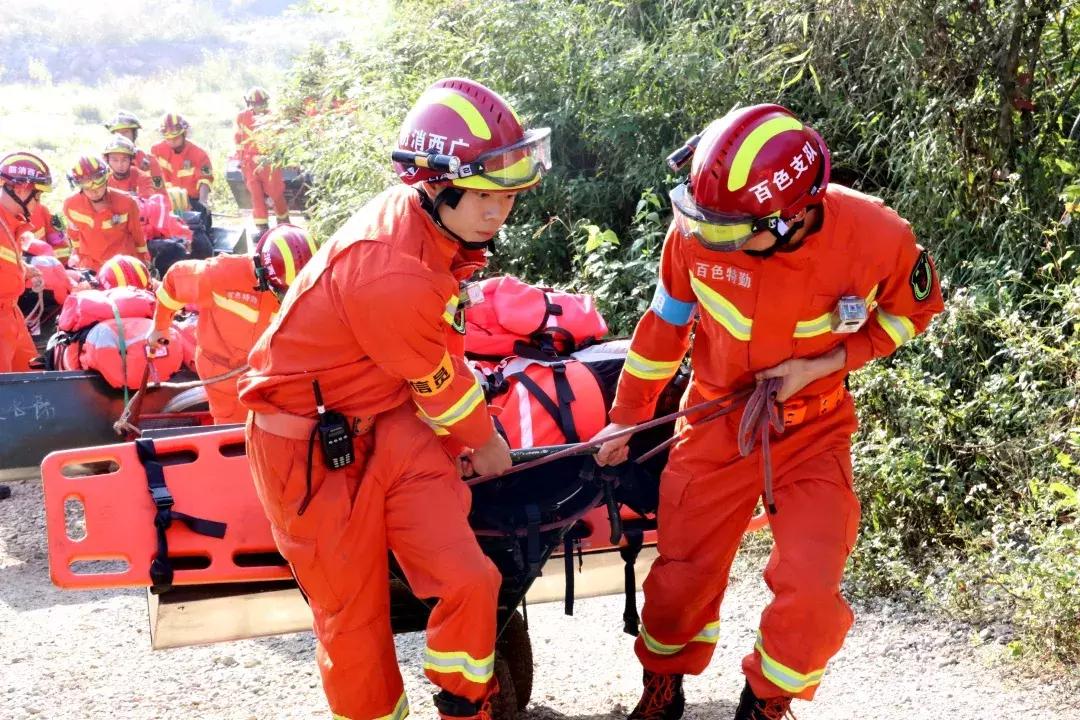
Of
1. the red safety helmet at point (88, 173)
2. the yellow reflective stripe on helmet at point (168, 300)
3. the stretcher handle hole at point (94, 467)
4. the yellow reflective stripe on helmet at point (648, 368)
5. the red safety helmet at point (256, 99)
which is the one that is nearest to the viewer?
the stretcher handle hole at point (94, 467)

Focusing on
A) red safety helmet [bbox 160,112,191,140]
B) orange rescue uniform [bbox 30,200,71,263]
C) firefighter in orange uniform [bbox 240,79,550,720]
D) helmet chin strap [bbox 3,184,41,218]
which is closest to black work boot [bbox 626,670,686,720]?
firefighter in orange uniform [bbox 240,79,550,720]

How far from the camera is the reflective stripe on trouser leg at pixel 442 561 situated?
3.28 metres

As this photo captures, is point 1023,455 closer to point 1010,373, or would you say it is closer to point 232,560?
point 1010,373

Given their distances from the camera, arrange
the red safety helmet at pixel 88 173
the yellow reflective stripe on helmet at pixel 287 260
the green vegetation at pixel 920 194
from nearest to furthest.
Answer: the green vegetation at pixel 920 194, the yellow reflective stripe on helmet at pixel 287 260, the red safety helmet at pixel 88 173

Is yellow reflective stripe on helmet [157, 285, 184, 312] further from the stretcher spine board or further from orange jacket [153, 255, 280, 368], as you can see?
the stretcher spine board

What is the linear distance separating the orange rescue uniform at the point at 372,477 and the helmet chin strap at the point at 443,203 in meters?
0.03

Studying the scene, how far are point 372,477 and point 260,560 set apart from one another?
627mm

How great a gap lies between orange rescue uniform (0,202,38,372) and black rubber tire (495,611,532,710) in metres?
4.84

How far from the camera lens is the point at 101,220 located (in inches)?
412

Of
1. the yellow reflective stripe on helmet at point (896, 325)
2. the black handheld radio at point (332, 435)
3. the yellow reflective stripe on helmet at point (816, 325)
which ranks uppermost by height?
the yellow reflective stripe on helmet at point (816, 325)

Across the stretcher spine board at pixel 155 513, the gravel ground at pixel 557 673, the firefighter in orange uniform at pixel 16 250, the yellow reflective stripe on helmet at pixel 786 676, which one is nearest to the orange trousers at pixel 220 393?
the gravel ground at pixel 557 673

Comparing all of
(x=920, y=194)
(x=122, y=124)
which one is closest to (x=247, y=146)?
(x=122, y=124)

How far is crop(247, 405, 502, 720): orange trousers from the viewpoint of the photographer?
131 inches

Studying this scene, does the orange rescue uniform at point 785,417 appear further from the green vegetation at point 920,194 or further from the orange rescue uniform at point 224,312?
the orange rescue uniform at point 224,312
